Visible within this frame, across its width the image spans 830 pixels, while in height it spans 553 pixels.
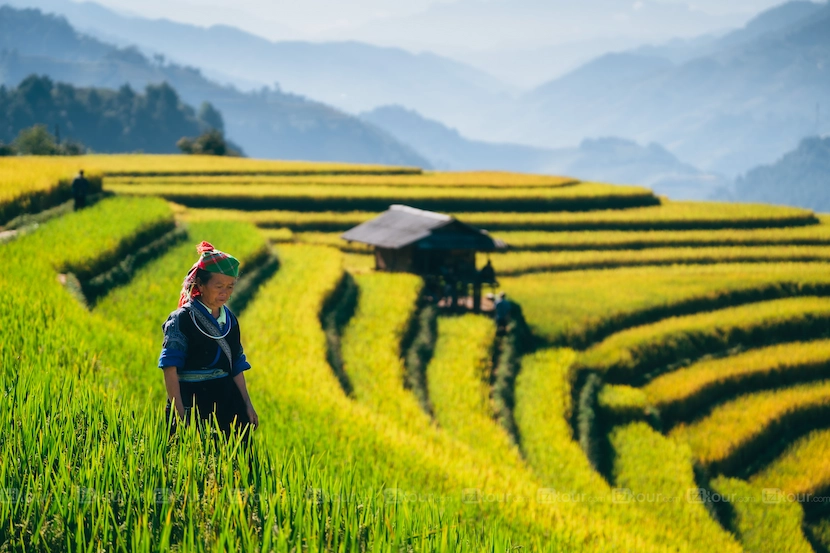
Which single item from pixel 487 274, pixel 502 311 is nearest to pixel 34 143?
pixel 487 274

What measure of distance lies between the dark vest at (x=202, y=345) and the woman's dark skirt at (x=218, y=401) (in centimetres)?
13

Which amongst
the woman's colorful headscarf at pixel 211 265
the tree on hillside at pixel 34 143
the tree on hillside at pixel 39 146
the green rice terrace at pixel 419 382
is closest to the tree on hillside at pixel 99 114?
the tree on hillside at pixel 34 143

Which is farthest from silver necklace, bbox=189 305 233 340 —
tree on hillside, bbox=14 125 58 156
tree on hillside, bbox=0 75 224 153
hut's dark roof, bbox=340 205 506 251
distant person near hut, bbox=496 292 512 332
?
tree on hillside, bbox=0 75 224 153

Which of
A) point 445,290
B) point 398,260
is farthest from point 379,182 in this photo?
point 445,290

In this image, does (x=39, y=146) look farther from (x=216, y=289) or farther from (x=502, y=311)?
(x=216, y=289)

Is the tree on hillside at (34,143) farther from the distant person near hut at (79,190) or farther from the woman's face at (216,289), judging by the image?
the woman's face at (216,289)

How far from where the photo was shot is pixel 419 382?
17828mm

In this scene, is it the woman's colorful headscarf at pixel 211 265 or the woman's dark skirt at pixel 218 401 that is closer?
the woman's colorful headscarf at pixel 211 265

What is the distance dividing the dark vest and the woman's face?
0.34ft

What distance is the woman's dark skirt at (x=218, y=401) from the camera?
571cm

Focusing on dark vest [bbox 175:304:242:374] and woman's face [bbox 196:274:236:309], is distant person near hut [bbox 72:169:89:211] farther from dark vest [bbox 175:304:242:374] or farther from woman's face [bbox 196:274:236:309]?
woman's face [bbox 196:274:236:309]

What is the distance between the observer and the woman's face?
17.9ft

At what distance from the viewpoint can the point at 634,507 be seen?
528 inches

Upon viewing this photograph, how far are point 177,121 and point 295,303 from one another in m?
188
